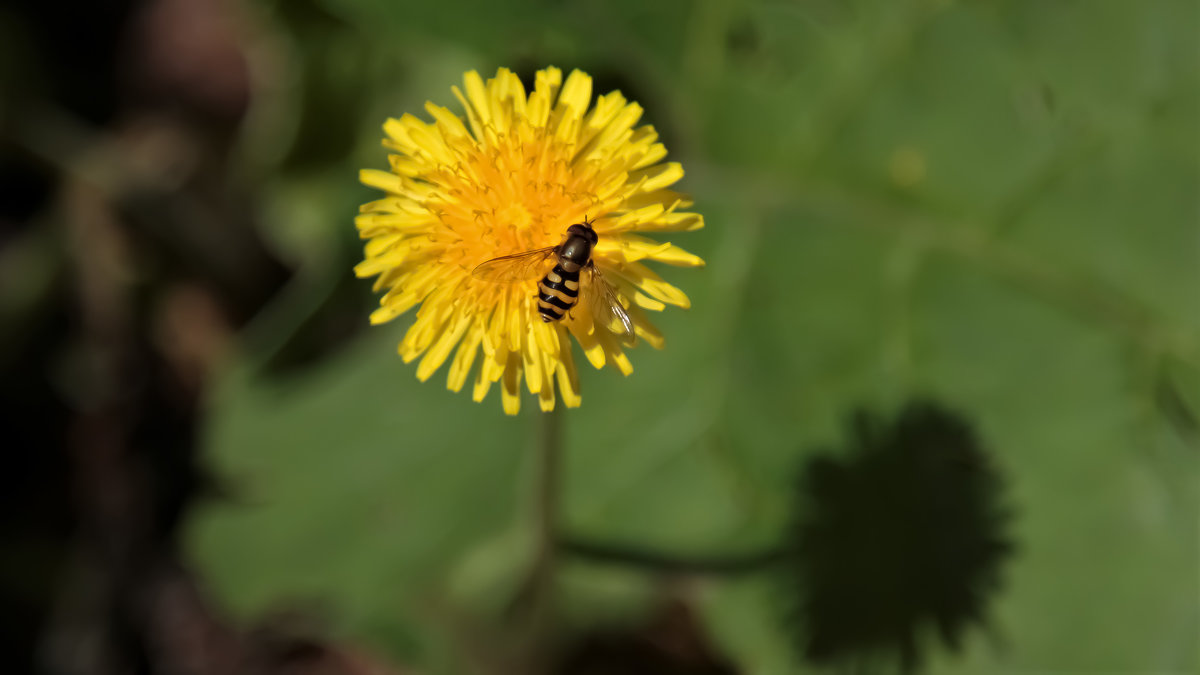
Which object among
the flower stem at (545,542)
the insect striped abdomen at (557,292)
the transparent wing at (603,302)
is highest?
the transparent wing at (603,302)

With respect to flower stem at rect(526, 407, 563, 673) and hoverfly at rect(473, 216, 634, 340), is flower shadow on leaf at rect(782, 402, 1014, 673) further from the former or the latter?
hoverfly at rect(473, 216, 634, 340)

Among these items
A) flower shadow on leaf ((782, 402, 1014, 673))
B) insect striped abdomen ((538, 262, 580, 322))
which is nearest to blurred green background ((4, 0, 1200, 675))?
flower shadow on leaf ((782, 402, 1014, 673))

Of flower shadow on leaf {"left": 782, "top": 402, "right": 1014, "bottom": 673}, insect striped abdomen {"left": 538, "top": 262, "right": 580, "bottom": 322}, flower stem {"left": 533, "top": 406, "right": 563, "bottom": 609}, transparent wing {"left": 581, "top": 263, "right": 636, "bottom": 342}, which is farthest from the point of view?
flower shadow on leaf {"left": 782, "top": 402, "right": 1014, "bottom": 673}

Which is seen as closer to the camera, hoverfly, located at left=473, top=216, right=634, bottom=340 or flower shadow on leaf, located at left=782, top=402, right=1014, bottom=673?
hoverfly, located at left=473, top=216, right=634, bottom=340

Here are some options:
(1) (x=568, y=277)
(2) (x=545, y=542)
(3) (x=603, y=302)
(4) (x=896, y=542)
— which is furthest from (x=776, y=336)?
(1) (x=568, y=277)

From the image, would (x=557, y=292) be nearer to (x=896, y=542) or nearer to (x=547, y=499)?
(x=547, y=499)

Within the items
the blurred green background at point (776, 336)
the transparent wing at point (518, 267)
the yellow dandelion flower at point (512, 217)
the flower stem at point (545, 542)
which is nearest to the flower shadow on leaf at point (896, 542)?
the blurred green background at point (776, 336)

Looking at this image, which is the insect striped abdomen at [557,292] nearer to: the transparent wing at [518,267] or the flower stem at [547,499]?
the transparent wing at [518,267]
